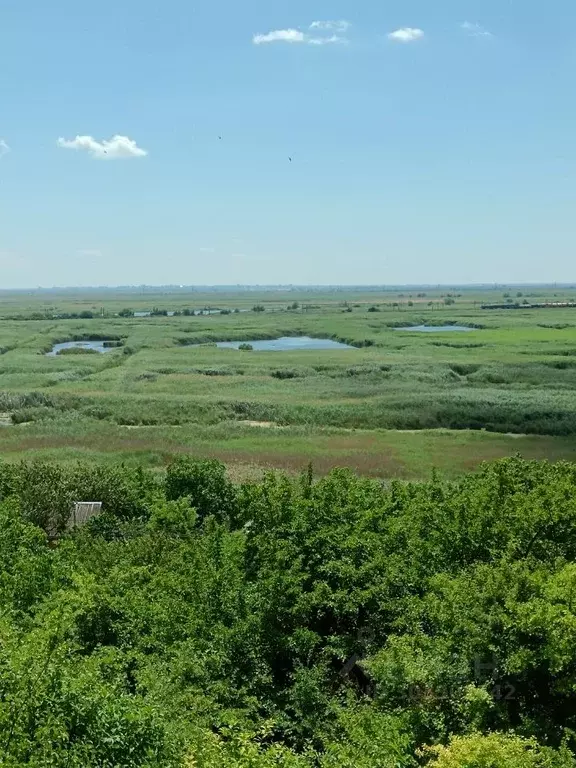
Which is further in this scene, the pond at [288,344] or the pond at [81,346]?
the pond at [288,344]

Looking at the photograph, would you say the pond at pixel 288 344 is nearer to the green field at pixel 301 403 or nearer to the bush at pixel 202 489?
the green field at pixel 301 403

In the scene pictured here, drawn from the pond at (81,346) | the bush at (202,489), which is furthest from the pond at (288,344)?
the bush at (202,489)

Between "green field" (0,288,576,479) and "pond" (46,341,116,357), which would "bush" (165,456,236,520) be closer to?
"green field" (0,288,576,479)

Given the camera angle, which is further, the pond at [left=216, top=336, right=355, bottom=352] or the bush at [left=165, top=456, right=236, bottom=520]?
the pond at [left=216, top=336, right=355, bottom=352]

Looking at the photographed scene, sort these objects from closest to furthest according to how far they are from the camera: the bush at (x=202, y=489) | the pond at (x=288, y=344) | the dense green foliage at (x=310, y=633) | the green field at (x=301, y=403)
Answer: the dense green foliage at (x=310, y=633), the bush at (x=202, y=489), the green field at (x=301, y=403), the pond at (x=288, y=344)

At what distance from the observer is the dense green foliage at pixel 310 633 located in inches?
470

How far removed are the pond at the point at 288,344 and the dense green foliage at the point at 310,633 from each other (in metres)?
80.7

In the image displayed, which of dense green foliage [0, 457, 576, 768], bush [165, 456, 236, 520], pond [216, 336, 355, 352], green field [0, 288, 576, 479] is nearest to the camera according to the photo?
dense green foliage [0, 457, 576, 768]

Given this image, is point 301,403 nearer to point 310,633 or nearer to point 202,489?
point 202,489

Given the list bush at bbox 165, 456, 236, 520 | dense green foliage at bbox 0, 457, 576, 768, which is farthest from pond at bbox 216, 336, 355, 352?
dense green foliage at bbox 0, 457, 576, 768

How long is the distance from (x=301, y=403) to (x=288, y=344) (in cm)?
5399

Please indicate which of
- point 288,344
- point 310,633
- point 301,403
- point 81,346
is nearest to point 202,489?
point 310,633

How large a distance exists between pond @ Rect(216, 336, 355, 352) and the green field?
5125 millimetres

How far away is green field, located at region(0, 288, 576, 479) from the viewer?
4419cm
